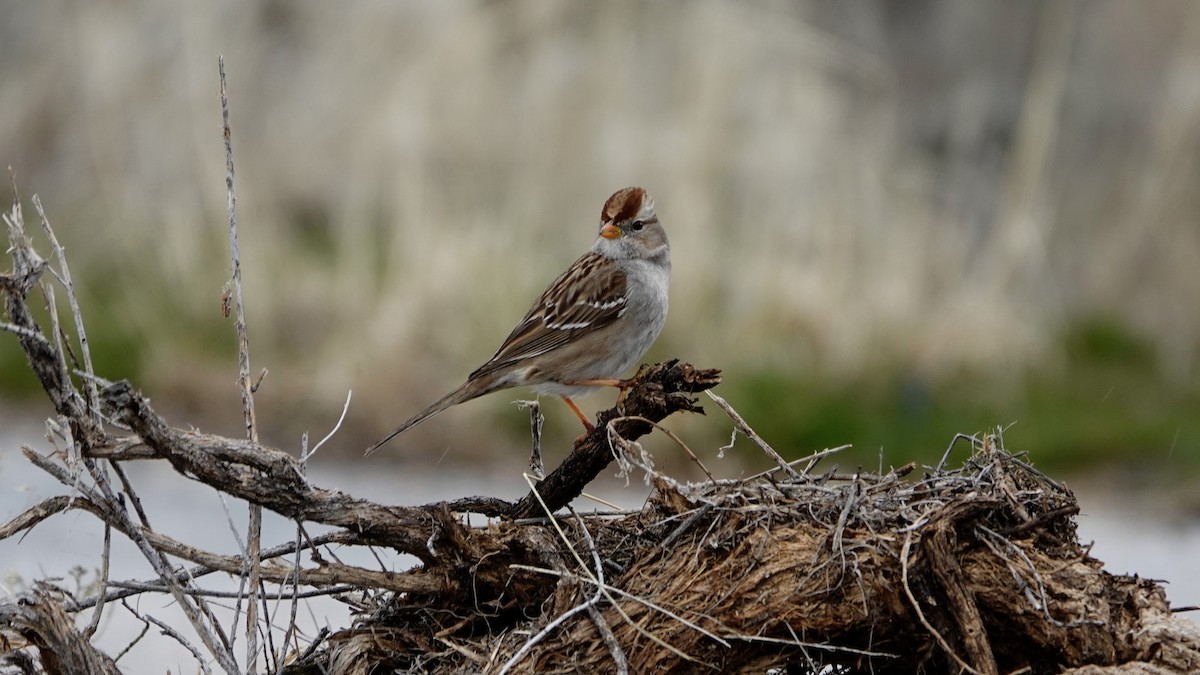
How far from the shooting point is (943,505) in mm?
3637

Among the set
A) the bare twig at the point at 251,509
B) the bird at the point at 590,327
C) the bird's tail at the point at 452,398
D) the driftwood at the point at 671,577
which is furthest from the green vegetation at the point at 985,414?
the bare twig at the point at 251,509

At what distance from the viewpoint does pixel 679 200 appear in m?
11.8

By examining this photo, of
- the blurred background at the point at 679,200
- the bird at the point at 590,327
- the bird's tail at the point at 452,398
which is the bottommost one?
the bird's tail at the point at 452,398

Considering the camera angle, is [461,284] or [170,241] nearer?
[461,284]

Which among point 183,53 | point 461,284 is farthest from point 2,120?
point 461,284

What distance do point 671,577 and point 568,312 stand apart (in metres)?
2.28

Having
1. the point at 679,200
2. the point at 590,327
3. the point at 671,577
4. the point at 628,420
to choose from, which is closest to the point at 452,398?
the point at 590,327

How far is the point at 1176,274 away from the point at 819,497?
10199 mm

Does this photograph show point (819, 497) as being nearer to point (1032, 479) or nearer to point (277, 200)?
point (1032, 479)

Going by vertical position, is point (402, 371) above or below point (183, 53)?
below

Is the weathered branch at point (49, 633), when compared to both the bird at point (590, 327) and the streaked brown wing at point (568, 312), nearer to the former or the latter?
the bird at point (590, 327)

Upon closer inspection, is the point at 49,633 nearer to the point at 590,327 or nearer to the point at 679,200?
the point at 590,327

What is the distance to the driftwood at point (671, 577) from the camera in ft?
11.2

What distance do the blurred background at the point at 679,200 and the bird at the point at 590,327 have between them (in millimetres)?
4354
